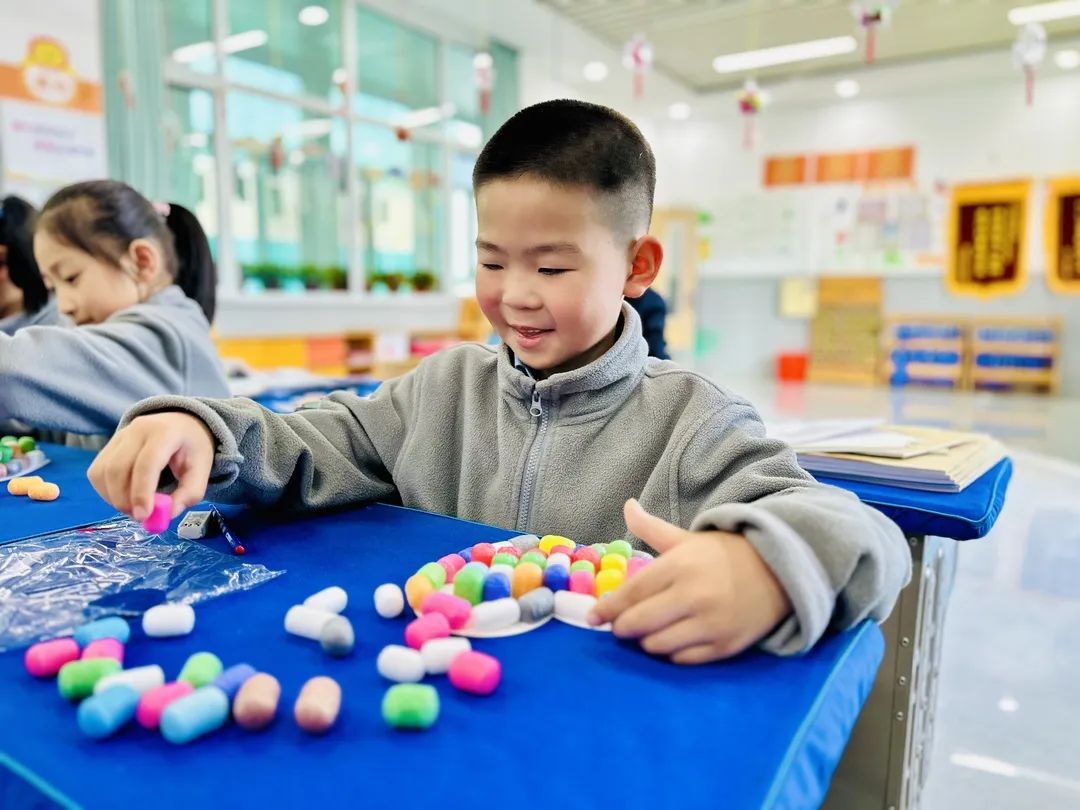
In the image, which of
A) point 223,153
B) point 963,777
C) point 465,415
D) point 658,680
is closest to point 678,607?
point 658,680

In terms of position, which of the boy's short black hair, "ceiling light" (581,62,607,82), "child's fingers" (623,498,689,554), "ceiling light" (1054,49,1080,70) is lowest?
"child's fingers" (623,498,689,554)

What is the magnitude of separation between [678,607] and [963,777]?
4.02ft

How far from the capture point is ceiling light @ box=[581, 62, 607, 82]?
23.1 feet

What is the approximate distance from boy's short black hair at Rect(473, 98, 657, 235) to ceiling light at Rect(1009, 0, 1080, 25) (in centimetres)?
646

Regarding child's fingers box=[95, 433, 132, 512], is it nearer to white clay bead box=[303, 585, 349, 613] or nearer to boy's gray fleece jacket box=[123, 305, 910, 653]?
boy's gray fleece jacket box=[123, 305, 910, 653]

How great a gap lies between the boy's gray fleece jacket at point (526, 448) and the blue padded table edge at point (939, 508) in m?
0.27

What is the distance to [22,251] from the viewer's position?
1.74 meters

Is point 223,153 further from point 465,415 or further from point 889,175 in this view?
point 889,175

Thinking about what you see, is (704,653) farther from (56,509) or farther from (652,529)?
(56,509)

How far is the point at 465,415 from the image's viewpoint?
981mm

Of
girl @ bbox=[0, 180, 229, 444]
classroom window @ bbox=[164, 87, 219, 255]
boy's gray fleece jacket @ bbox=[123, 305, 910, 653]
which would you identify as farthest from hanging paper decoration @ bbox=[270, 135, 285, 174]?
boy's gray fleece jacket @ bbox=[123, 305, 910, 653]

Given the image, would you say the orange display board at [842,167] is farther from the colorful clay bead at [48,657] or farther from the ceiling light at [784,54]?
the colorful clay bead at [48,657]

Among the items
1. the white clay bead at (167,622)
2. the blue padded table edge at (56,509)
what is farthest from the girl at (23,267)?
the white clay bead at (167,622)

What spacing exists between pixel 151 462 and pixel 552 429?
0.42 metres
